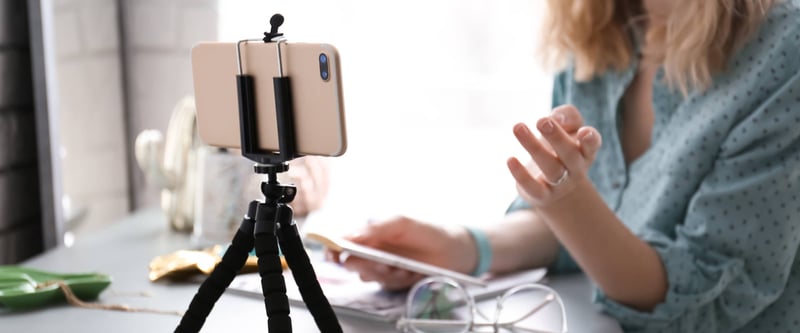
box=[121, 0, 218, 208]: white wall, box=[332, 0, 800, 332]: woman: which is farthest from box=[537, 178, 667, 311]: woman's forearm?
box=[121, 0, 218, 208]: white wall

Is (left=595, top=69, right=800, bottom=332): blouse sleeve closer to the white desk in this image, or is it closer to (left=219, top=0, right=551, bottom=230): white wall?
the white desk

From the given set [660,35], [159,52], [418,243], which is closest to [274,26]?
[418,243]

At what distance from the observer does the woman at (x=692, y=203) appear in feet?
2.87

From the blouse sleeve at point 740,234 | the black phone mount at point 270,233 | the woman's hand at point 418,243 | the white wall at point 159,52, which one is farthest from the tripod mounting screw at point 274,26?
the white wall at point 159,52

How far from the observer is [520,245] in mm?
1041

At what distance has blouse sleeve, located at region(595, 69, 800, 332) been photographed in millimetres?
890

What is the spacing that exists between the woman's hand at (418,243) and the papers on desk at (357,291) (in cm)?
2

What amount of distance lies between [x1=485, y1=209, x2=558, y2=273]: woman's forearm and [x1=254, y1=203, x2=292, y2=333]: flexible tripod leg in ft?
1.44

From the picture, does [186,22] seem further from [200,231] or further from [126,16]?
[200,231]

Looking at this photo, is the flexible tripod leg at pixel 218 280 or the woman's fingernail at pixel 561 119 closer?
the flexible tripod leg at pixel 218 280

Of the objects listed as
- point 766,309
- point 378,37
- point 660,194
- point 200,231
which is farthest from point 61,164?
point 766,309

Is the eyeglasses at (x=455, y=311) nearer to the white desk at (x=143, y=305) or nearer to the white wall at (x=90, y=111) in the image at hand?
the white desk at (x=143, y=305)

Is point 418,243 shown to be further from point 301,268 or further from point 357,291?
point 301,268

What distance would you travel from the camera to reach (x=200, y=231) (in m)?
1.13
